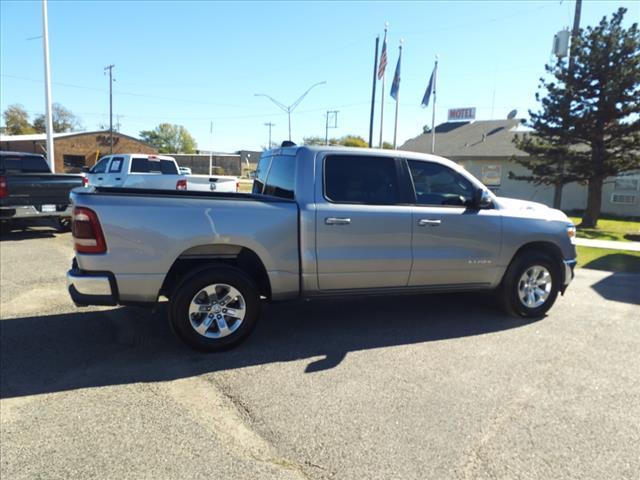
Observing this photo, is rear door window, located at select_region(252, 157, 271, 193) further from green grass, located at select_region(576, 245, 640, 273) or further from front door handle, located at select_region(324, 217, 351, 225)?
green grass, located at select_region(576, 245, 640, 273)

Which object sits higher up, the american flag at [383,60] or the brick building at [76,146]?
the american flag at [383,60]

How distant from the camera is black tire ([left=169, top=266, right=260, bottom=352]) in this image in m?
4.34

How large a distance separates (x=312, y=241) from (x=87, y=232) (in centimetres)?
202

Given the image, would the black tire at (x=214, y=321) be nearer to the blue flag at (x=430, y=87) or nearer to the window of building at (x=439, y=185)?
the window of building at (x=439, y=185)

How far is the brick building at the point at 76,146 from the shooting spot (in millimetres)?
51000

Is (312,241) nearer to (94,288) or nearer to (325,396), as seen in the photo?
(325,396)

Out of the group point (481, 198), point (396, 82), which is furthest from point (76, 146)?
point (481, 198)

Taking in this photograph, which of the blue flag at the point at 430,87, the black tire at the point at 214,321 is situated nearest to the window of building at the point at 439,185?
the black tire at the point at 214,321

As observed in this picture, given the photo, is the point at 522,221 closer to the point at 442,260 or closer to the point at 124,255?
the point at 442,260

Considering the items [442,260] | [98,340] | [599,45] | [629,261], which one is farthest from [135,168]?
[599,45]

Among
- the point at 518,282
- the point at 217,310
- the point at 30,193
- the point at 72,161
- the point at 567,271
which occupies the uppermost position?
the point at 72,161

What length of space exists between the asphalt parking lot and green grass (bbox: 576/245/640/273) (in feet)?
14.5

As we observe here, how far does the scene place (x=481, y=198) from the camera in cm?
535

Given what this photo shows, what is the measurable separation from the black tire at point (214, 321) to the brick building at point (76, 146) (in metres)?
50.7
